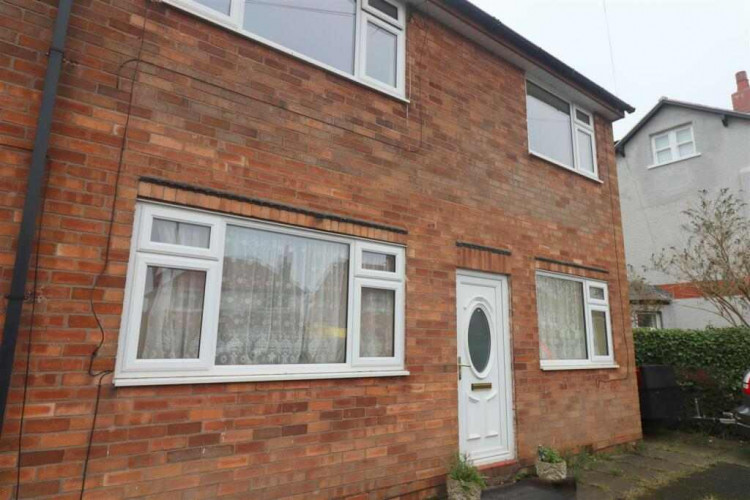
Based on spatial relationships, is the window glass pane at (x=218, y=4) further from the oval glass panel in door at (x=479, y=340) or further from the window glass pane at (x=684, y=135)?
the window glass pane at (x=684, y=135)

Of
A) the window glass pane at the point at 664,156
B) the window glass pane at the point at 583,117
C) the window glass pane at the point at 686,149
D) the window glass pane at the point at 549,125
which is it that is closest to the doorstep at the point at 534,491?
the window glass pane at the point at 549,125

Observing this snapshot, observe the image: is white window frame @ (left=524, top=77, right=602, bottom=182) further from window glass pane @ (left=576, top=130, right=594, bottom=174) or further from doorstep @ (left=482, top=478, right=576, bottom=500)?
doorstep @ (left=482, top=478, right=576, bottom=500)

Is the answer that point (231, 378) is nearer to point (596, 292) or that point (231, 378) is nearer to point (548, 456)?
point (548, 456)

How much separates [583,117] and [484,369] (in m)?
5.03

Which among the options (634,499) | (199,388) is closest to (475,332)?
(634,499)

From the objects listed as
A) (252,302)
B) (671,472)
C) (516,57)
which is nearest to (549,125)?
(516,57)

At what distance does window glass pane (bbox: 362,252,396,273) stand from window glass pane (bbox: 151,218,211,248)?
1.53 metres

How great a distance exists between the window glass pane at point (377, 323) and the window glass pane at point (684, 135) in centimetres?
1431

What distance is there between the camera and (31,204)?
2842mm

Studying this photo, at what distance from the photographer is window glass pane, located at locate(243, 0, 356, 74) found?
4266 millimetres

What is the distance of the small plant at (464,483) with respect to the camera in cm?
423

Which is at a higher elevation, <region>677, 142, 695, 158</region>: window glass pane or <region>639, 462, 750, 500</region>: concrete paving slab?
<region>677, 142, 695, 158</region>: window glass pane

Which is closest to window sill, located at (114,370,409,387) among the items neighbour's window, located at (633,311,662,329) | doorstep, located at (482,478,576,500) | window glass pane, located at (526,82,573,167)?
doorstep, located at (482,478,576,500)

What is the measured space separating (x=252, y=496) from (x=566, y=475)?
12.0ft
